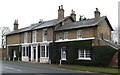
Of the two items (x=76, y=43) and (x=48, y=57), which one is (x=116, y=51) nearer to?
(x=76, y=43)

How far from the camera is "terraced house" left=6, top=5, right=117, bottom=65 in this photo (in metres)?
39.1

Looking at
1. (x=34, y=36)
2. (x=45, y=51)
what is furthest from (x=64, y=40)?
(x=34, y=36)

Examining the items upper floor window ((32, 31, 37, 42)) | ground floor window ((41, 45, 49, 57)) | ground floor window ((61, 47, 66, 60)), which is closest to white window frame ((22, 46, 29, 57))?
upper floor window ((32, 31, 37, 42))

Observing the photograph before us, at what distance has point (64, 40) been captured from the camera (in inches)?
1724

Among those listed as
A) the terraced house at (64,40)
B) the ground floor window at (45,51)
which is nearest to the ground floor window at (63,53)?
the terraced house at (64,40)

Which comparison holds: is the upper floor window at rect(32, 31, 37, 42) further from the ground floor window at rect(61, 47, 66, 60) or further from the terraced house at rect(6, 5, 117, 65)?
the ground floor window at rect(61, 47, 66, 60)

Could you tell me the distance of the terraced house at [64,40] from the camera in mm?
39094

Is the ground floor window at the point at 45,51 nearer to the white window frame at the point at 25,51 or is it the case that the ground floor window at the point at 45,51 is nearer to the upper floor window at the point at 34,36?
the upper floor window at the point at 34,36

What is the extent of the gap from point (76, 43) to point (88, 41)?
2.65 metres

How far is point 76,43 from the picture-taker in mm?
41031

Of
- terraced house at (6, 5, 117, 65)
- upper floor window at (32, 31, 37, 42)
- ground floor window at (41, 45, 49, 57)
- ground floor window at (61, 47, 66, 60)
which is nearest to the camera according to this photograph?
terraced house at (6, 5, 117, 65)

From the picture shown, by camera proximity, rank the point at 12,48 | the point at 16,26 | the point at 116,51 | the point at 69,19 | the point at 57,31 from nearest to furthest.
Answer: the point at 116,51
the point at 57,31
the point at 69,19
the point at 12,48
the point at 16,26

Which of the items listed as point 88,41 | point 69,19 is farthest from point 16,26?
point 88,41

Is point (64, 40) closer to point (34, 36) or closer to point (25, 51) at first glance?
point (34, 36)
